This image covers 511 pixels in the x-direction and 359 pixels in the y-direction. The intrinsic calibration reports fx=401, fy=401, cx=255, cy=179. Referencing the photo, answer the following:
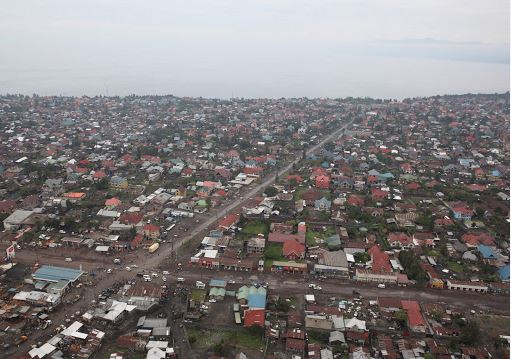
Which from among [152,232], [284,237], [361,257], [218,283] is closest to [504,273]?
[361,257]

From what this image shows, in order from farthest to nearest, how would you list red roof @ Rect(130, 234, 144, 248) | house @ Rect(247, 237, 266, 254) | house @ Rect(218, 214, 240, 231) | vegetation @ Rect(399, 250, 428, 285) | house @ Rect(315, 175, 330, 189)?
1. house @ Rect(315, 175, 330, 189)
2. house @ Rect(218, 214, 240, 231)
3. red roof @ Rect(130, 234, 144, 248)
4. house @ Rect(247, 237, 266, 254)
5. vegetation @ Rect(399, 250, 428, 285)

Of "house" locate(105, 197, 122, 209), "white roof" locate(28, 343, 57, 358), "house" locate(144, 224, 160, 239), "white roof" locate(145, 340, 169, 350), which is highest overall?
"house" locate(105, 197, 122, 209)

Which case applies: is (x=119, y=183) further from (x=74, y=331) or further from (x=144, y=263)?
(x=74, y=331)

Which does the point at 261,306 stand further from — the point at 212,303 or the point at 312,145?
the point at 312,145

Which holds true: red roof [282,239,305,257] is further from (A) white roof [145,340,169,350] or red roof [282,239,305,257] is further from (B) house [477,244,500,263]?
(B) house [477,244,500,263]

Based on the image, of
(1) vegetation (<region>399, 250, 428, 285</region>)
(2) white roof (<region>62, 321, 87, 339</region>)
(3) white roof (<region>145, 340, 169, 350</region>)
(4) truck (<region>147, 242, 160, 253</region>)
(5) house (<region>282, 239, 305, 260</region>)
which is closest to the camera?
(3) white roof (<region>145, 340, 169, 350</region>)

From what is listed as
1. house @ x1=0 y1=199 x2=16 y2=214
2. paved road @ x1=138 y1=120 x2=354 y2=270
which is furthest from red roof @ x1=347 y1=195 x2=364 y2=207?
house @ x1=0 y1=199 x2=16 y2=214

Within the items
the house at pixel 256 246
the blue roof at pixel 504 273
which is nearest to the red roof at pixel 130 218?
the house at pixel 256 246
